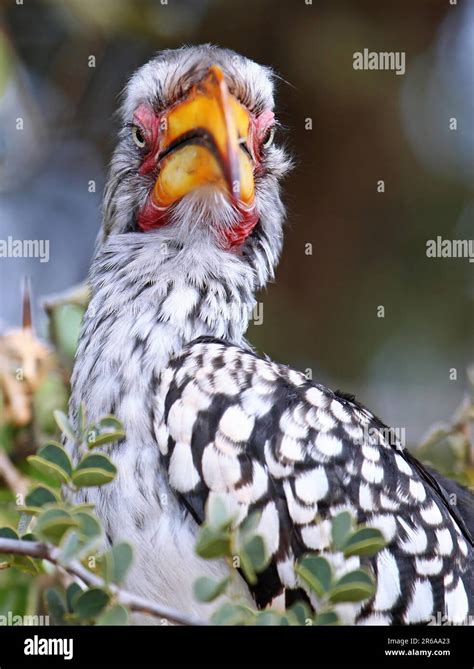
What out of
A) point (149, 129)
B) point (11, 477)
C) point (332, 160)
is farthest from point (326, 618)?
point (332, 160)

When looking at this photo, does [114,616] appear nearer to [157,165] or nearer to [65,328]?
[157,165]

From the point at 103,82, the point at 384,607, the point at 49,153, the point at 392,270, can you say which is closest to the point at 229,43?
the point at 103,82

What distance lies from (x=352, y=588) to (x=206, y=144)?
4.49ft

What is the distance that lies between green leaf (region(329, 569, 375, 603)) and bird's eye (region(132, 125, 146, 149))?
1.65 meters

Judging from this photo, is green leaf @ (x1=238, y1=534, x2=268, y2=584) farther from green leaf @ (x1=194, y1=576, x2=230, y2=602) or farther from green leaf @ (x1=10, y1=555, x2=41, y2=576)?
green leaf @ (x1=10, y1=555, x2=41, y2=576)

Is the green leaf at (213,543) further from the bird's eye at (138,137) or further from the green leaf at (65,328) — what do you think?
the green leaf at (65,328)

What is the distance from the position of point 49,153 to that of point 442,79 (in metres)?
1.87

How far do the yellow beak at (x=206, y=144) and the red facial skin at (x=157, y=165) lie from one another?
0.05 meters

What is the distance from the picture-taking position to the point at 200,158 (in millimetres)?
2375

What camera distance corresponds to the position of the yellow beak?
234cm
